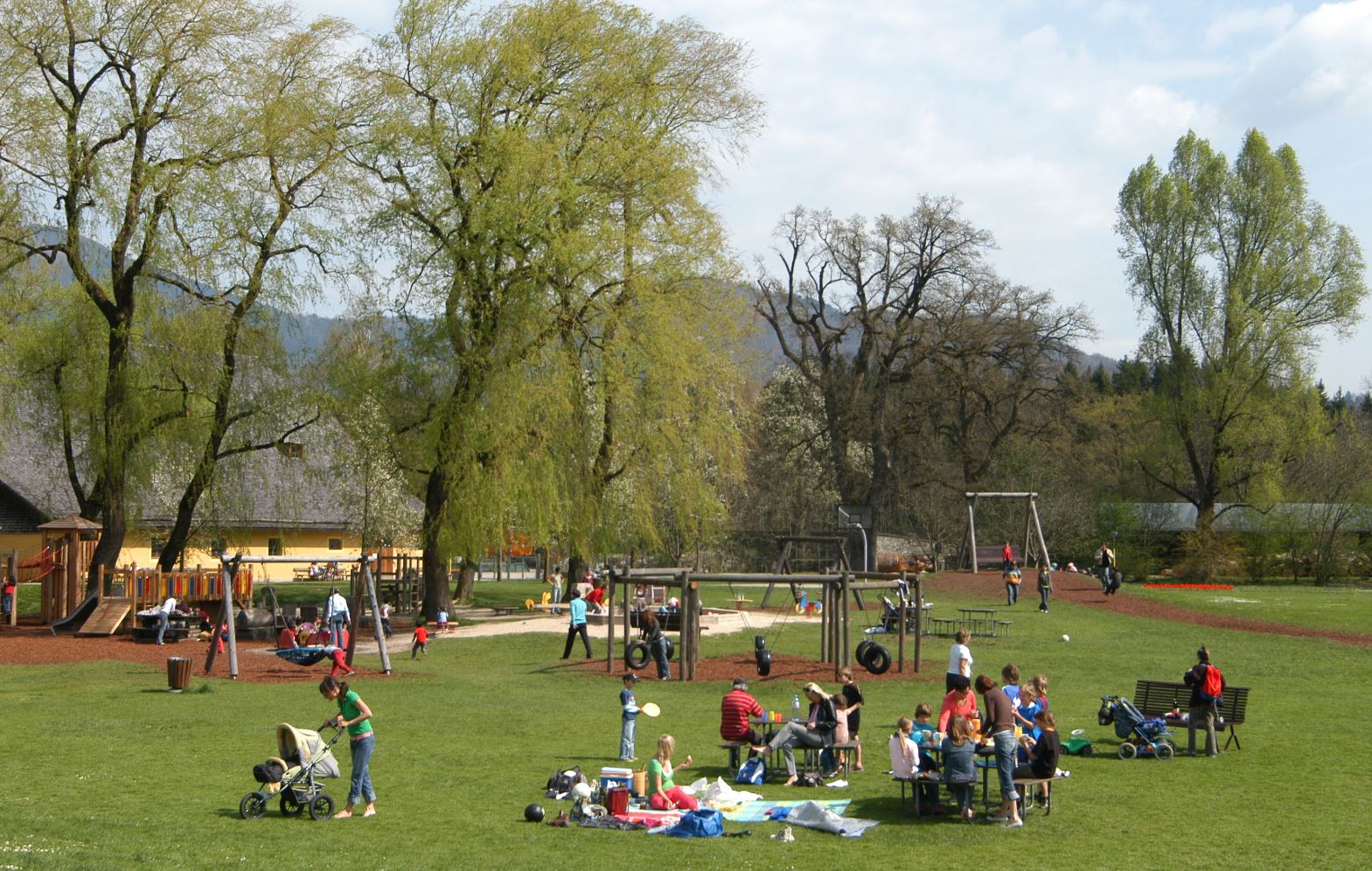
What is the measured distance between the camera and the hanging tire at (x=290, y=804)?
47.0ft

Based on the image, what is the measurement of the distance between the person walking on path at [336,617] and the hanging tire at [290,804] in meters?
15.8

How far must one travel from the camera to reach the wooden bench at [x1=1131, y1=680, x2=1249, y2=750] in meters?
18.6

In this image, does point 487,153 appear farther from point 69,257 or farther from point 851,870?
point 851,870

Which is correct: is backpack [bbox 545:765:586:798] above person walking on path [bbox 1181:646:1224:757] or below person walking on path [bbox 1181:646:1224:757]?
below

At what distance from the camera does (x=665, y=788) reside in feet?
49.0

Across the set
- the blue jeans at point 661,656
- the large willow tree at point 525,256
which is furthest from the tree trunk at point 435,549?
the blue jeans at point 661,656

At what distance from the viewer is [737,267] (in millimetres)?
41188

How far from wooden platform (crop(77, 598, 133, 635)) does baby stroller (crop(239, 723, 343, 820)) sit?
24.1m

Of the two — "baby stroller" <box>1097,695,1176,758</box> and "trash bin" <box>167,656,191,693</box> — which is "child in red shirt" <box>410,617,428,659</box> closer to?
"trash bin" <box>167,656,191,693</box>

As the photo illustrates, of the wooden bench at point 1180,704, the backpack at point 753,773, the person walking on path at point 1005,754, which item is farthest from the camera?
the wooden bench at point 1180,704

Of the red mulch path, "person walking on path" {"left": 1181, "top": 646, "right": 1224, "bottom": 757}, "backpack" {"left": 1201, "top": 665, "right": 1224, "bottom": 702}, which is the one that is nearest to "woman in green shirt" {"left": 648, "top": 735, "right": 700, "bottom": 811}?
"person walking on path" {"left": 1181, "top": 646, "right": 1224, "bottom": 757}

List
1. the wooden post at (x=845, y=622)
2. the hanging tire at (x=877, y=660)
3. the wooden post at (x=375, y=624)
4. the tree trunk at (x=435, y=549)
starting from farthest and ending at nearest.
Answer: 1. the tree trunk at (x=435, y=549)
2. the wooden post at (x=375, y=624)
3. the hanging tire at (x=877, y=660)
4. the wooden post at (x=845, y=622)

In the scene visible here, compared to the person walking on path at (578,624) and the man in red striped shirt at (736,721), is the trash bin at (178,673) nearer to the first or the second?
the person walking on path at (578,624)

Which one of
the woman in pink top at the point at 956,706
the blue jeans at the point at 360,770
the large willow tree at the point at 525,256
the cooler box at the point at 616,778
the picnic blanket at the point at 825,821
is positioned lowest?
the picnic blanket at the point at 825,821
